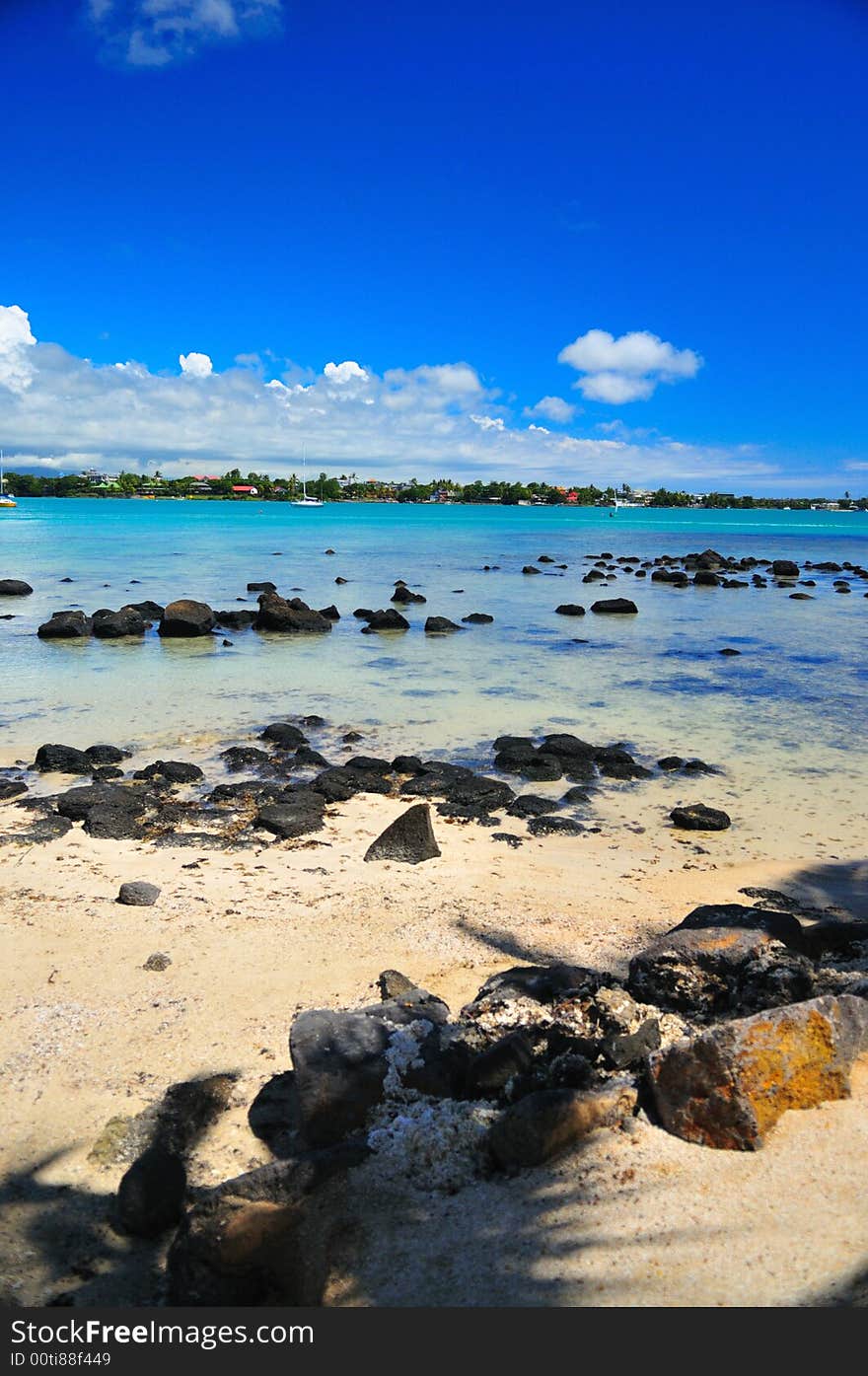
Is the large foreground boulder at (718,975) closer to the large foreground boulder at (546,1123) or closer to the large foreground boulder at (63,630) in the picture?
the large foreground boulder at (546,1123)

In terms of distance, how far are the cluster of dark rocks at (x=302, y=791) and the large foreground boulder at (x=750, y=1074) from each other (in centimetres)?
392

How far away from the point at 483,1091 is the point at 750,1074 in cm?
108

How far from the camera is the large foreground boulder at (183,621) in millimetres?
20781

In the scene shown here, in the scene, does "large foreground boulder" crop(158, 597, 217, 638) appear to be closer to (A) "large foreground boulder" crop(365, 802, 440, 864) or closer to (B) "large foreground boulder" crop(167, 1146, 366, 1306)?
(A) "large foreground boulder" crop(365, 802, 440, 864)

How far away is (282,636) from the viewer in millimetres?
21578

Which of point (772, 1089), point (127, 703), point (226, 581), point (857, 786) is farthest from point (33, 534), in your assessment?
point (772, 1089)

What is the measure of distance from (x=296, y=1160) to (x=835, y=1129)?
2.01 metres

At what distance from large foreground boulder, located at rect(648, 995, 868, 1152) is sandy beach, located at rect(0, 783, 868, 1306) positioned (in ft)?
0.24

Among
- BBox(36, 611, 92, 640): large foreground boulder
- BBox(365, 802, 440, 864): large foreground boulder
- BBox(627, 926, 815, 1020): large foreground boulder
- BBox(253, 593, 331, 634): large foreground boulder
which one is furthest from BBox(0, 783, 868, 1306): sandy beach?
BBox(253, 593, 331, 634): large foreground boulder

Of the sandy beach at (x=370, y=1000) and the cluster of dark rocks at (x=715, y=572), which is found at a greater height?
the cluster of dark rocks at (x=715, y=572)

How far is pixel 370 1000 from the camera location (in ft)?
15.5

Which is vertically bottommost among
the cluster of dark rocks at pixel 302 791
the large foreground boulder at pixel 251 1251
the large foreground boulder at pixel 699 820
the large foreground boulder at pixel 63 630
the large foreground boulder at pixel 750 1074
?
the large foreground boulder at pixel 63 630

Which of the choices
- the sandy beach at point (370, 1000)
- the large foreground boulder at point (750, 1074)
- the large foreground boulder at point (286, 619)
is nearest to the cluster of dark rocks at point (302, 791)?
the sandy beach at point (370, 1000)

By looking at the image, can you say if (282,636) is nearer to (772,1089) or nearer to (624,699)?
(624,699)
